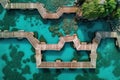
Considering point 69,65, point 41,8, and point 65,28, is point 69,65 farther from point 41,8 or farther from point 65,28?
point 41,8

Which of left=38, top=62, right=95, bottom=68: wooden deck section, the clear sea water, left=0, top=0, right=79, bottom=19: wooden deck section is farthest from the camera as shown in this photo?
left=0, top=0, right=79, bottom=19: wooden deck section

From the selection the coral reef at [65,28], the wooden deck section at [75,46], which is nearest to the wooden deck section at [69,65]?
the wooden deck section at [75,46]

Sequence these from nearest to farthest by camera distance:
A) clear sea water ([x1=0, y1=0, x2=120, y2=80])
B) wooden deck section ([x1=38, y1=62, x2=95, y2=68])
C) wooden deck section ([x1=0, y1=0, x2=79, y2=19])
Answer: wooden deck section ([x1=38, y1=62, x2=95, y2=68]) < clear sea water ([x1=0, y1=0, x2=120, y2=80]) < wooden deck section ([x1=0, y1=0, x2=79, y2=19])

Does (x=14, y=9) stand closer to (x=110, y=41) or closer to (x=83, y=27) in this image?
(x=83, y=27)

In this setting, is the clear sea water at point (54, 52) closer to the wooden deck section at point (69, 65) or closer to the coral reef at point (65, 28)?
the coral reef at point (65, 28)

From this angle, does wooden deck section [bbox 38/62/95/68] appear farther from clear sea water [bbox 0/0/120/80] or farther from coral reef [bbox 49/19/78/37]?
coral reef [bbox 49/19/78/37]

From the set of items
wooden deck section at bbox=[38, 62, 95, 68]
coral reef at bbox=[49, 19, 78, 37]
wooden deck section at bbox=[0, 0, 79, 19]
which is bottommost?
wooden deck section at bbox=[38, 62, 95, 68]

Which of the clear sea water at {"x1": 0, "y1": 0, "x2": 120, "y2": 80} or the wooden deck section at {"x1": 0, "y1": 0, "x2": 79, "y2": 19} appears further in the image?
the wooden deck section at {"x1": 0, "y1": 0, "x2": 79, "y2": 19}

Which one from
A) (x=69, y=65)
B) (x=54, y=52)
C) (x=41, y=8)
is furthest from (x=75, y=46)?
(x=41, y=8)

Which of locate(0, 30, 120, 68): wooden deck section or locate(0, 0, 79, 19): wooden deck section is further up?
locate(0, 0, 79, 19): wooden deck section

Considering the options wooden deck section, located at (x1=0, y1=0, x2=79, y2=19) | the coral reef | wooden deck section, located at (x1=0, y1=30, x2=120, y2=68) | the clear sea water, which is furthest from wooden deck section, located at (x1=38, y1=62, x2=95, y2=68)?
wooden deck section, located at (x1=0, y1=0, x2=79, y2=19)
